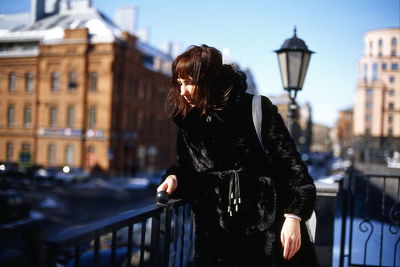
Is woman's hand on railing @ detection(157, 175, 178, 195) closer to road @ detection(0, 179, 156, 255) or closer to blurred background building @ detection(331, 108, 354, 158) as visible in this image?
road @ detection(0, 179, 156, 255)

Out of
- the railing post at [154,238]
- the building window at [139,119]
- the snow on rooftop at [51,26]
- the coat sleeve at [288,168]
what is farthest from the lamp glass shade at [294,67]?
the building window at [139,119]

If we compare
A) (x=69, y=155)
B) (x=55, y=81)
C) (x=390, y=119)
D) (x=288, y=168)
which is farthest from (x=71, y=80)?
(x=288, y=168)

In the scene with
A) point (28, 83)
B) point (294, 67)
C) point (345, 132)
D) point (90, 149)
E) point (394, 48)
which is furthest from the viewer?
point (345, 132)

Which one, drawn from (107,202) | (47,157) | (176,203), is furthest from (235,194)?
(47,157)

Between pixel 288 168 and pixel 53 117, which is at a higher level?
pixel 53 117

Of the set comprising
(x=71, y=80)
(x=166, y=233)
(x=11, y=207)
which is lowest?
(x=11, y=207)

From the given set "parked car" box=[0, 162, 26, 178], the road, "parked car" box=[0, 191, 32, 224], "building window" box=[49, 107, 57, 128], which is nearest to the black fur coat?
"parked car" box=[0, 162, 26, 178]

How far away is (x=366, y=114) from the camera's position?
7.63 meters

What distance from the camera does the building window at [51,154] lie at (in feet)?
72.4

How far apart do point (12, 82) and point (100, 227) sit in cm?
1372

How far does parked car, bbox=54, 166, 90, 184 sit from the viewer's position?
70.8ft

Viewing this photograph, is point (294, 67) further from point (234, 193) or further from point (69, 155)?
point (69, 155)

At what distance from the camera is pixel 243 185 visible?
1.72 metres

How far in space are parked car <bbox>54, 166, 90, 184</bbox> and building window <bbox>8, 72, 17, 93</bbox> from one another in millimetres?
8664
